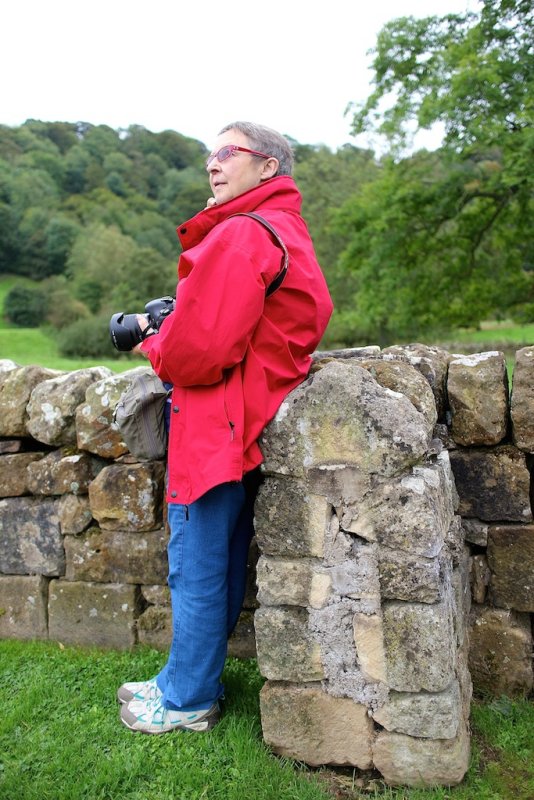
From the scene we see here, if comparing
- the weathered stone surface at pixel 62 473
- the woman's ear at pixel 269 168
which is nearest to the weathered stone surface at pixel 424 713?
the weathered stone surface at pixel 62 473

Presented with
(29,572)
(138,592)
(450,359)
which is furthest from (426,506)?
(29,572)

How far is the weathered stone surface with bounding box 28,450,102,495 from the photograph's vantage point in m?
3.74

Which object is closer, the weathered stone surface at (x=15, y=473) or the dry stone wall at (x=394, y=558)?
the dry stone wall at (x=394, y=558)

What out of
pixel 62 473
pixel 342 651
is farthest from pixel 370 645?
pixel 62 473

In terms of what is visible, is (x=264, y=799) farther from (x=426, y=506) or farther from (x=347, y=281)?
(x=347, y=281)

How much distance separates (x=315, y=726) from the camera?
270cm

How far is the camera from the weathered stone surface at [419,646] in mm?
2488

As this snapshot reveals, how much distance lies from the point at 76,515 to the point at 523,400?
7.64 ft

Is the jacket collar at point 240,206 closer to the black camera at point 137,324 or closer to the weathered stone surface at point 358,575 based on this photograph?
the black camera at point 137,324

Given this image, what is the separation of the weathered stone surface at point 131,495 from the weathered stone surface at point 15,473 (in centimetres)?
48

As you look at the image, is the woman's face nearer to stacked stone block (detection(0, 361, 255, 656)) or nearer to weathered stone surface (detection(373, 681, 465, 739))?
stacked stone block (detection(0, 361, 255, 656))

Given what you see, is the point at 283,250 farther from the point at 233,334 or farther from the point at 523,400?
the point at 523,400

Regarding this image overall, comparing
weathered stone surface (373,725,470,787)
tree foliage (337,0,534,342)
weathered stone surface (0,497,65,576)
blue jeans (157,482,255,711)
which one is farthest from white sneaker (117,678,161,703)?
tree foliage (337,0,534,342)

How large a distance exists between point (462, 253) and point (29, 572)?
665 inches
